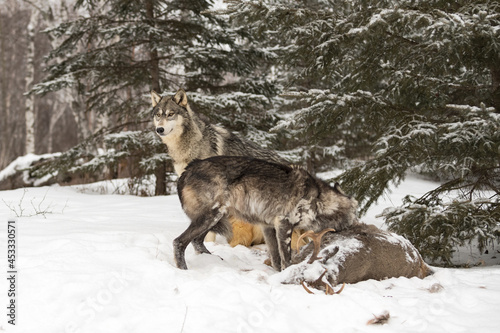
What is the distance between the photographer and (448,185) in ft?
21.6

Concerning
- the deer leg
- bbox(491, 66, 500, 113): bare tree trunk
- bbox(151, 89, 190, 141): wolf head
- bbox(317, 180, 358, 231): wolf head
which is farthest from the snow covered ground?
bbox(491, 66, 500, 113): bare tree trunk

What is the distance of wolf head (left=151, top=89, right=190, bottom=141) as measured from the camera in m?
6.04

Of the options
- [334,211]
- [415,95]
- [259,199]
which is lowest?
[334,211]

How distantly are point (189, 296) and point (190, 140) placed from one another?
319 centimetres

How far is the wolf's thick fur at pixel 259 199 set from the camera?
4719 mm

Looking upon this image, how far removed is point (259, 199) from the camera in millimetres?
4820

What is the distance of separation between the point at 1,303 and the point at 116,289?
843mm

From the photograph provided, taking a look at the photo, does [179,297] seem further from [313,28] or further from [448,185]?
[448,185]

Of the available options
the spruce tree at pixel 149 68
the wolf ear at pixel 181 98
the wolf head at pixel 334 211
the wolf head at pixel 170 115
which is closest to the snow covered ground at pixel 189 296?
the wolf head at pixel 334 211

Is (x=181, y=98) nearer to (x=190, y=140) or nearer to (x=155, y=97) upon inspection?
(x=155, y=97)

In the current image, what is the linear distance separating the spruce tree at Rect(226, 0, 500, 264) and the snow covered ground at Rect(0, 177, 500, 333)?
1.22 m

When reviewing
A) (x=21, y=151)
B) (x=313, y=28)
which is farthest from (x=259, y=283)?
(x=21, y=151)

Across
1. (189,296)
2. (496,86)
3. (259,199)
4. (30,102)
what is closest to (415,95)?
(496,86)

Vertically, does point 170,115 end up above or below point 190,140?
above
